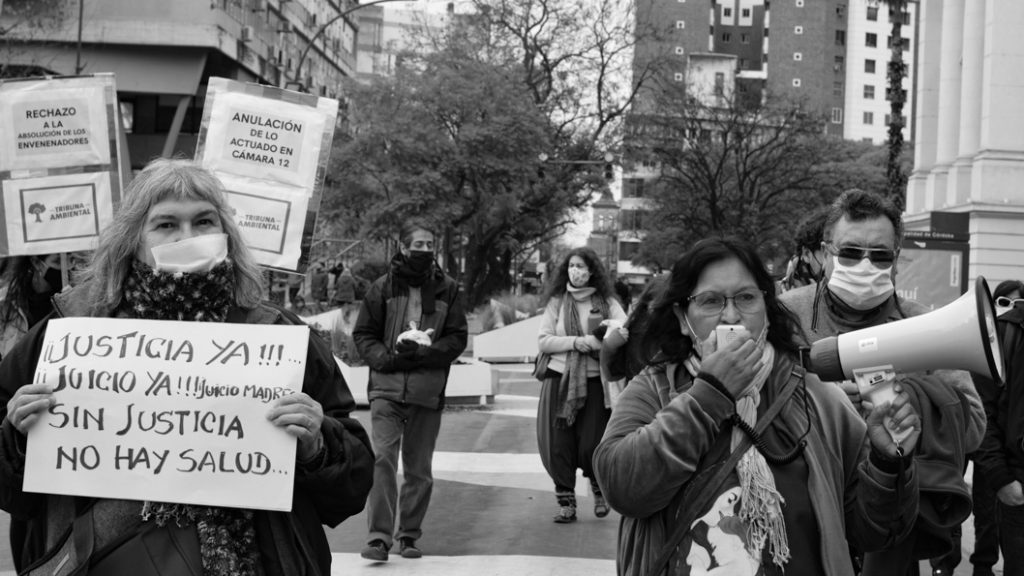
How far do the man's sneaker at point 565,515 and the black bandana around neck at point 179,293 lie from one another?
18.5 ft

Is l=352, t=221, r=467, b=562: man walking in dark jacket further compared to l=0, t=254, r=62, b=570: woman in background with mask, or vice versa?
l=352, t=221, r=467, b=562: man walking in dark jacket

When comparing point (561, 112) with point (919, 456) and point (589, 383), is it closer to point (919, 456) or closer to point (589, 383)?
point (589, 383)

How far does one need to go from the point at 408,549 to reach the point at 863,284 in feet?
12.8

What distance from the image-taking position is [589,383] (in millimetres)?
8383

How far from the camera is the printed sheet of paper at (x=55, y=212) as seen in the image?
19.2 ft

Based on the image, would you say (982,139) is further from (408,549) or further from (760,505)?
(760,505)

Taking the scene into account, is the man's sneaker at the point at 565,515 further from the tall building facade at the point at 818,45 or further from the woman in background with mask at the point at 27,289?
the tall building facade at the point at 818,45

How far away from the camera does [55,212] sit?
591 cm

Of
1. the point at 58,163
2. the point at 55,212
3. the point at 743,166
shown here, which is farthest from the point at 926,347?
the point at 743,166

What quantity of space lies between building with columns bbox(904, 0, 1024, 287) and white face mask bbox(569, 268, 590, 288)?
23919 millimetres

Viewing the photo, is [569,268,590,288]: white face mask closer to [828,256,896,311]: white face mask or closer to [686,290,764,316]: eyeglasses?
[828,256,896,311]: white face mask

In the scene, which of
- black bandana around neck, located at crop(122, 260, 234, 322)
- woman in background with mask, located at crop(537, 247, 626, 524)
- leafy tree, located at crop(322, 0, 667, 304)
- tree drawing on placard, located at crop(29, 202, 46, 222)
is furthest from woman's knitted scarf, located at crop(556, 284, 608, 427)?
leafy tree, located at crop(322, 0, 667, 304)

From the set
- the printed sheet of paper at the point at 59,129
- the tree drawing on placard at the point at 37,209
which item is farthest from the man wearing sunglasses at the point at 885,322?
the tree drawing on placard at the point at 37,209

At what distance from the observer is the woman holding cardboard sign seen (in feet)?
8.96
